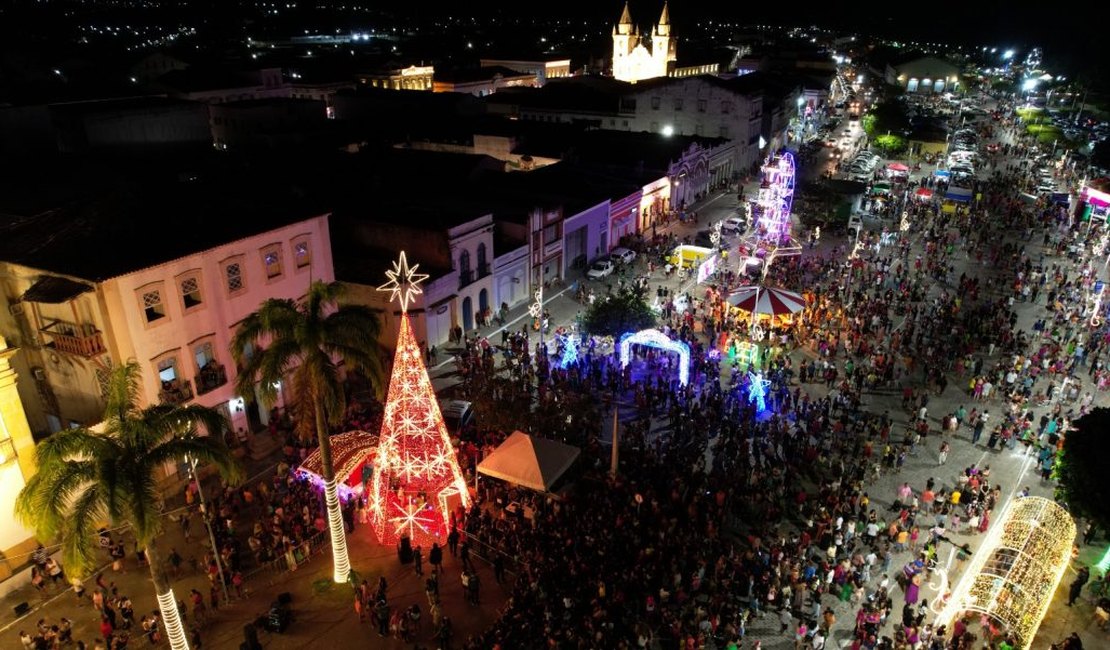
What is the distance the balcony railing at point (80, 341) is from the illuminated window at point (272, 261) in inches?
226

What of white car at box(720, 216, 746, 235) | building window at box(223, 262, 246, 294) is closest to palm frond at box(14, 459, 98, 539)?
building window at box(223, 262, 246, 294)

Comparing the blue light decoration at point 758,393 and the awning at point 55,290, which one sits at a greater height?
the awning at point 55,290

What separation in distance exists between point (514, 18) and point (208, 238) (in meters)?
182

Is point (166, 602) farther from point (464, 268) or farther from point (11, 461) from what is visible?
point (464, 268)

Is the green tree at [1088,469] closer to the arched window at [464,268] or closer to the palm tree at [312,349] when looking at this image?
the palm tree at [312,349]

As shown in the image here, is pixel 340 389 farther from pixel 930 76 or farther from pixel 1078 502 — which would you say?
pixel 930 76

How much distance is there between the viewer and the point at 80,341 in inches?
794

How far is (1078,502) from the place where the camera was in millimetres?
19078

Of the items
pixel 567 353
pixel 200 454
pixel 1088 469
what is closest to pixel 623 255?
pixel 567 353

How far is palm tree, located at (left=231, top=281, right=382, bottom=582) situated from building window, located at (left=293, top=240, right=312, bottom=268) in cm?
1000

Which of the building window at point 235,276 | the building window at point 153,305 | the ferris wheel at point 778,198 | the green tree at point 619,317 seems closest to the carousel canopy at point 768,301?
the green tree at point 619,317

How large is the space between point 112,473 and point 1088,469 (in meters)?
23.0

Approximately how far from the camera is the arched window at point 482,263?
1334 inches

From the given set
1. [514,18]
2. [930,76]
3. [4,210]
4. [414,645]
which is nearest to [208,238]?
[4,210]
